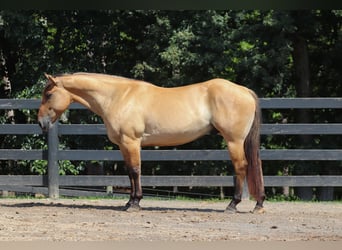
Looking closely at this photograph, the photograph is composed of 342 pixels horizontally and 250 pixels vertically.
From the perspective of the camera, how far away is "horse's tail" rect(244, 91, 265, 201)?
7039mm

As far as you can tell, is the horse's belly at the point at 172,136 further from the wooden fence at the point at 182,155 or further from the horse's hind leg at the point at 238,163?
the wooden fence at the point at 182,155

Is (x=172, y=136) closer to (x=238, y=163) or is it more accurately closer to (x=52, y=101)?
(x=238, y=163)

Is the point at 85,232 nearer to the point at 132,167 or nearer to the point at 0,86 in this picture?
the point at 132,167

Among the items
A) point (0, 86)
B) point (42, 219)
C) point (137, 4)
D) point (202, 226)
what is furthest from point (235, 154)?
point (0, 86)

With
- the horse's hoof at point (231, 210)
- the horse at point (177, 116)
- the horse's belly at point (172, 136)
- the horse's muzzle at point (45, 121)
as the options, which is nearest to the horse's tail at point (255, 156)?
the horse at point (177, 116)

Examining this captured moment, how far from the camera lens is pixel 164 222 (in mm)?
6168

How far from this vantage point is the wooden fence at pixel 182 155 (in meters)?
8.69

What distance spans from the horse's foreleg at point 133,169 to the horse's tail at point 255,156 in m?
1.15

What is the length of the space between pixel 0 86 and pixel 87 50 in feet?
7.11

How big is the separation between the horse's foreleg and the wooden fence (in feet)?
4.63

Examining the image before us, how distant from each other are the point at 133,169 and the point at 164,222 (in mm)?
1233

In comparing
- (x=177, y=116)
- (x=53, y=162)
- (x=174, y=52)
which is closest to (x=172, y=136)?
(x=177, y=116)

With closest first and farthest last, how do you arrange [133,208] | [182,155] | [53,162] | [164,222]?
1. [164,222]
2. [133,208]
3. [182,155]
4. [53,162]

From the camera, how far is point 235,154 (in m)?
7.07
